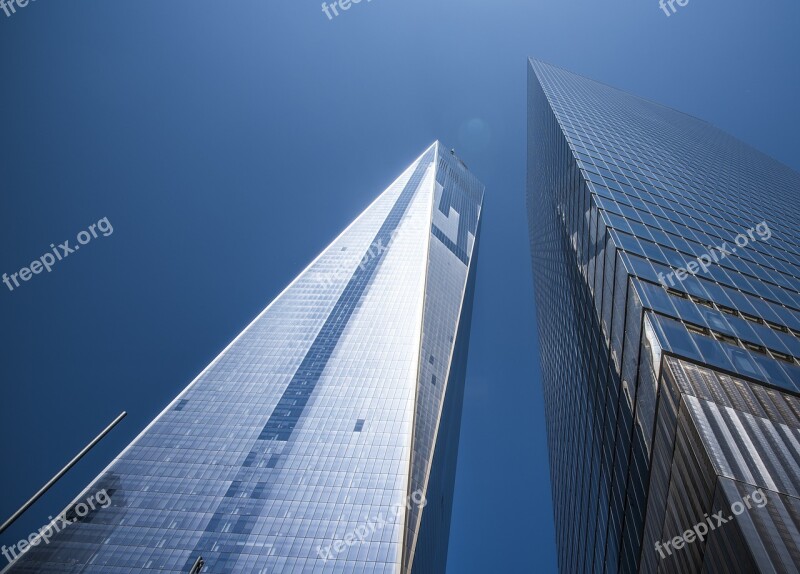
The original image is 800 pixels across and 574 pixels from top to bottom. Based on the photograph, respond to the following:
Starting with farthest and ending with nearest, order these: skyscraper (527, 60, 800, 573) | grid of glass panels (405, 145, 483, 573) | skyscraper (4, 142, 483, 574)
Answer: grid of glass panels (405, 145, 483, 573), skyscraper (4, 142, 483, 574), skyscraper (527, 60, 800, 573)

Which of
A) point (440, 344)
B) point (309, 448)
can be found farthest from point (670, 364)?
point (440, 344)

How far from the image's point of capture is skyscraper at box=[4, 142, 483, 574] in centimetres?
6619

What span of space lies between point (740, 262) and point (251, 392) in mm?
89991

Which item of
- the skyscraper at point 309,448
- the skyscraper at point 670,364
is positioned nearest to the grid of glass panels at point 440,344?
the skyscraper at point 309,448

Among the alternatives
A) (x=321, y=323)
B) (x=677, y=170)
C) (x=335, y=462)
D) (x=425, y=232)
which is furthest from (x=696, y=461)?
(x=425, y=232)

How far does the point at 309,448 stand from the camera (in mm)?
82375

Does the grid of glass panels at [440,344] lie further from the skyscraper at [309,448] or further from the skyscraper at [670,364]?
the skyscraper at [670,364]

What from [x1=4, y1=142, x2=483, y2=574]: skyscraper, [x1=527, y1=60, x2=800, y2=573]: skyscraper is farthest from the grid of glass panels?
[x1=527, y1=60, x2=800, y2=573]: skyscraper

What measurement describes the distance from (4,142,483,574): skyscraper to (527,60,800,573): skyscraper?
31616 mm

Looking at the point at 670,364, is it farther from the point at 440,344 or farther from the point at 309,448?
the point at 440,344

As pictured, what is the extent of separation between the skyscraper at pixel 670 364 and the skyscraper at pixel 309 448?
31.6m

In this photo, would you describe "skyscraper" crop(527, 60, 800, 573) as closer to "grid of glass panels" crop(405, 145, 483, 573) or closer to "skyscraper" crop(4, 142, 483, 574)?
"skyscraper" crop(4, 142, 483, 574)

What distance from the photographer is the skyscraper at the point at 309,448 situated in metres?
66.2

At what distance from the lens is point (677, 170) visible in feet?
155
